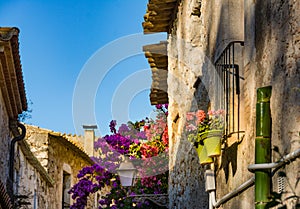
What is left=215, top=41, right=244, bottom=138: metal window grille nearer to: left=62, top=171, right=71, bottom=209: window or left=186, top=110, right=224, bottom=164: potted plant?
left=186, top=110, right=224, bottom=164: potted plant

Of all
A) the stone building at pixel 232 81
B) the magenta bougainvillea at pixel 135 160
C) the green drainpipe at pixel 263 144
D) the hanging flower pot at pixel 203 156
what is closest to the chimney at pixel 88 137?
the magenta bougainvillea at pixel 135 160

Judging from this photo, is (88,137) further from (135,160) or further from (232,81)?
(232,81)

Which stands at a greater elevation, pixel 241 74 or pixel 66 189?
pixel 66 189

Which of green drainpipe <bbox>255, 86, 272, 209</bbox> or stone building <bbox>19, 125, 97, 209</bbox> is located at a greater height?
stone building <bbox>19, 125, 97, 209</bbox>

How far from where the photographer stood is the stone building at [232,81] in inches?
151

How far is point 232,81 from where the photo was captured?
527 centimetres

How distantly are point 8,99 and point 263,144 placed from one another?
6121mm

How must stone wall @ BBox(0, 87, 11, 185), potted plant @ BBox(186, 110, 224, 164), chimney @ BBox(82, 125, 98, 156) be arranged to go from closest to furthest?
potted plant @ BBox(186, 110, 224, 164)
stone wall @ BBox(0, 87, 11, 185)
chimney @ BBox(82, 125, 98, 156)

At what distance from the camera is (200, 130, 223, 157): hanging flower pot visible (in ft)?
17.9

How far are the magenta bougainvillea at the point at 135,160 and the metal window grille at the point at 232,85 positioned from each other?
16.7ft

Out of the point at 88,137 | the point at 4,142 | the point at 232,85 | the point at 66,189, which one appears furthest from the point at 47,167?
the point at 232,85

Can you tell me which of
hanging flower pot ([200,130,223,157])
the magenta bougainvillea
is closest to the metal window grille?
hanging flower pot ([200,130,223,157])

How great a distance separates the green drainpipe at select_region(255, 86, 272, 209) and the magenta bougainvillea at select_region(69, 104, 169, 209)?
20.6ft

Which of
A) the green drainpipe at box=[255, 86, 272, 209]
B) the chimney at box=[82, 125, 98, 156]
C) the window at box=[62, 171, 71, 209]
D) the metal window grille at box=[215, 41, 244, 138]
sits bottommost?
the green drainpipe at box=[255, 86, 272, 209]
